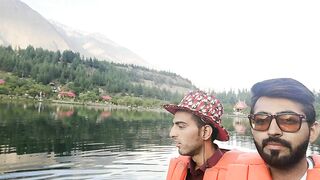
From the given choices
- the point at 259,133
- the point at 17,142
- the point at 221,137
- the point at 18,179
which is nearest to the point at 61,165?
the point at 18,179

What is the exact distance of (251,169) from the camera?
9.46 ft

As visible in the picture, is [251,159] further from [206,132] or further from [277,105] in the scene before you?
[206,132]

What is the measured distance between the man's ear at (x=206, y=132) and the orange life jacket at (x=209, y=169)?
0.37 metres

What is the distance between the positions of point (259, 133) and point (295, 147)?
257 millimetres

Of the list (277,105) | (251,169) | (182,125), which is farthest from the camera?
(182,125)

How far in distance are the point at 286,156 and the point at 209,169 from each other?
2442 mm

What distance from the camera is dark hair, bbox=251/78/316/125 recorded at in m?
2.59

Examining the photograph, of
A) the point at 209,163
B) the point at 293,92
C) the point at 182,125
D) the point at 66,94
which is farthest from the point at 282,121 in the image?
the point at 66,94

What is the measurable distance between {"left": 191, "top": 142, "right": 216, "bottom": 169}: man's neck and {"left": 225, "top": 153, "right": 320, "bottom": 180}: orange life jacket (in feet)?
7.19

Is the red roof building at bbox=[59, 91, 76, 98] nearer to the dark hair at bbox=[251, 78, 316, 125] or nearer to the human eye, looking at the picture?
the human eye

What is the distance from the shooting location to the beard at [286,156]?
8.30ft

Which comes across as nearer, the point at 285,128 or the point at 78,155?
the point at 285,128

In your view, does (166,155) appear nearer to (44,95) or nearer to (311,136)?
(311,136)

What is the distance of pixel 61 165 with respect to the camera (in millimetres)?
26703
